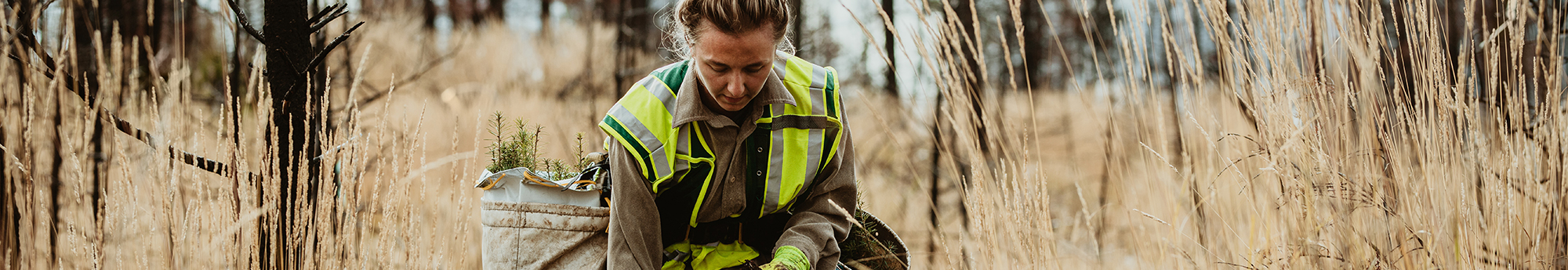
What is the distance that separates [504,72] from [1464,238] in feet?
18.9

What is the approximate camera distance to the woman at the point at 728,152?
4.75 ft

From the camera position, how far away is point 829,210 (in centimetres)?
166

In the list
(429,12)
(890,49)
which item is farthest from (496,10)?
(890,49)

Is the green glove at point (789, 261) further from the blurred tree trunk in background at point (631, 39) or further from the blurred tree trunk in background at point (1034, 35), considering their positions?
the blurred tree trunk in background at point (1034, 35)

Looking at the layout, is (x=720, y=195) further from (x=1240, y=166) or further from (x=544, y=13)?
(x=544, y=13)

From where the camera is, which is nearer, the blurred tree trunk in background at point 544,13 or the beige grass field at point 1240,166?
the beige grass field at point 1240,166

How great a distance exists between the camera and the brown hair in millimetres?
1389

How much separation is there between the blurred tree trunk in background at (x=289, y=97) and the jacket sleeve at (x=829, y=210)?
2.89 feet

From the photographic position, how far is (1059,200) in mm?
5922

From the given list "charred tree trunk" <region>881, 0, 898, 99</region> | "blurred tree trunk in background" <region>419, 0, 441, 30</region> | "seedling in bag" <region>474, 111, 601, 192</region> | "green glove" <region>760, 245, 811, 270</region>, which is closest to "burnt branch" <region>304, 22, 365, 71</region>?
"seedling in bag" <region>474, 111, 601, 192</region>

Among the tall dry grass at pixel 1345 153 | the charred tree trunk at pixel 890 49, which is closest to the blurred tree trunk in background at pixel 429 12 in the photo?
the charred tree trunk at pixel 890 49

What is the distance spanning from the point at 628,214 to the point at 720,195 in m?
0.19

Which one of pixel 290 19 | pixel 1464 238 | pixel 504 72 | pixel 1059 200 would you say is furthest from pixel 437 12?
pixel 1464 238

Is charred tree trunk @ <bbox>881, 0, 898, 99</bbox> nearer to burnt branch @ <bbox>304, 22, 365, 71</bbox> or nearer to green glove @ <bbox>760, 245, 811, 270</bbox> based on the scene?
green glove @ <bbox>760, 245, 811, 270</bbox>
